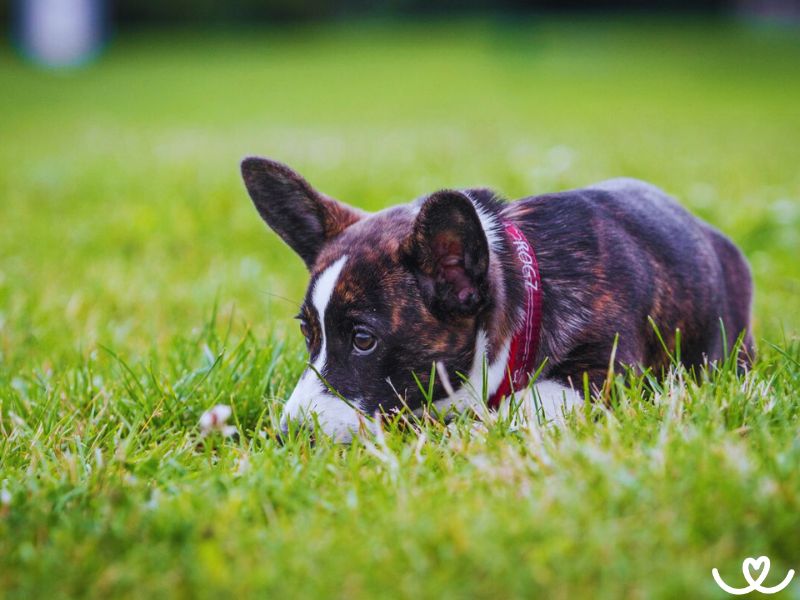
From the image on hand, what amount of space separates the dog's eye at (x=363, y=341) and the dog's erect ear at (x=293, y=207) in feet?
1.78

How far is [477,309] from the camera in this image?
2783 millimetres

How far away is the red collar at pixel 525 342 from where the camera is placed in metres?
2.82

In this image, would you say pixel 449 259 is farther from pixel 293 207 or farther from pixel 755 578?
pixel 755 578

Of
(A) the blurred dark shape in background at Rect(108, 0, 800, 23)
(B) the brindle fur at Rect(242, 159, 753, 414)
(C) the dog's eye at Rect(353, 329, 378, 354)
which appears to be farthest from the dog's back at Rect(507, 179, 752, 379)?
(A) the blurred dark shape in background at Rect(108, 0, 800, 23)

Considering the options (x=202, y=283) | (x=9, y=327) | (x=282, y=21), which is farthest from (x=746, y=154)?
(x=282, y=21)

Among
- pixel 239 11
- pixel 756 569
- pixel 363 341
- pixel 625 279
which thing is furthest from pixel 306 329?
pixel 239 11

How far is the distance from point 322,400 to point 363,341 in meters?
0.23

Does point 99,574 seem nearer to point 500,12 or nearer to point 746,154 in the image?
point 746,154

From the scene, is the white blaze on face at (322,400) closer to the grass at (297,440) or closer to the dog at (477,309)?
the dog at (477,309)

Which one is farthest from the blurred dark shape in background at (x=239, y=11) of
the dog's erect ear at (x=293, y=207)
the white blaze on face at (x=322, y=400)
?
the white blaze on face at (x=322, y=400)

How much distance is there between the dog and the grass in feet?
0.55

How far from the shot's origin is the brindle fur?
2768 mm

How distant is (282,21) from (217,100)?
54.3 feet

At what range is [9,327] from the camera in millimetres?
3855
